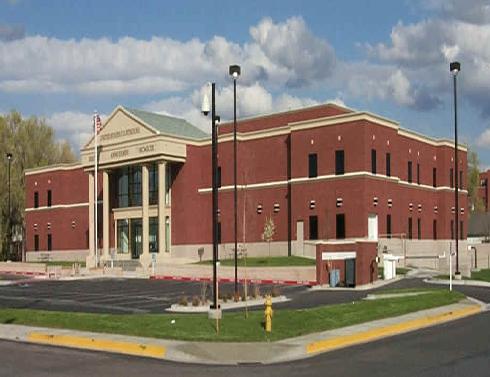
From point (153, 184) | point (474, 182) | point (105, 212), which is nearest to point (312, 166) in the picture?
point (153, 184)

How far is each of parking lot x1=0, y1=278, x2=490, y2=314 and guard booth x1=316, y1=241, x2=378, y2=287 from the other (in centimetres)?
143

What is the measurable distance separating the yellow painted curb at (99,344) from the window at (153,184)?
44807mm

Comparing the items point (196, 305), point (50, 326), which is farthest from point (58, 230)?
point (50, 326)

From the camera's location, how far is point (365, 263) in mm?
37094

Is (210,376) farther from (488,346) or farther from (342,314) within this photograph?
(342,314)

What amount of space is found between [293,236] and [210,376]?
4238 cm

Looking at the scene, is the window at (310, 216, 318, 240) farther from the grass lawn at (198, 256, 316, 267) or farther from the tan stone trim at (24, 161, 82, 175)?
the tan stone trim at (24, 161, 82, 175)

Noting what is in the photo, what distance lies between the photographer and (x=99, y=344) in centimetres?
1733

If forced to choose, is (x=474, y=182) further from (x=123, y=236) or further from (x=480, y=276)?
(x=480, y=276)

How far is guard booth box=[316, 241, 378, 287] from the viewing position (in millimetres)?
36812

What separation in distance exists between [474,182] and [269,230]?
186 feet

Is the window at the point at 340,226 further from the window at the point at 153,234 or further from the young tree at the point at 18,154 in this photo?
the young tree at the point at 18,154

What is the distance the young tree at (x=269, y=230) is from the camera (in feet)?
181

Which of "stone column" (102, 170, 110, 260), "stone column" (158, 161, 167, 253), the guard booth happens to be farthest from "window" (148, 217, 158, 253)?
the guard booth
